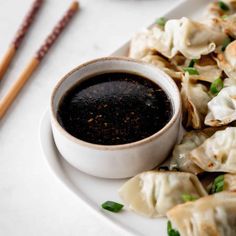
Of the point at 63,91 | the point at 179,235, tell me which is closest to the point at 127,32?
the point at 63,91

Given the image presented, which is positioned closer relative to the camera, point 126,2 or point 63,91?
point 63,91

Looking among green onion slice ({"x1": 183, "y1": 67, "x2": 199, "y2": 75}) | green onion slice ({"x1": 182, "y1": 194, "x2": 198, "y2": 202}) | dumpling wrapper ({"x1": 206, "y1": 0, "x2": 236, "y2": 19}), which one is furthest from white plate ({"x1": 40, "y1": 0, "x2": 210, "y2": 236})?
dumpling wrapper ({"x1": 206, "y1": 0, "x2": 236, "y2": 19})

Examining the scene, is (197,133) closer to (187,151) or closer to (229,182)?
(187,151)

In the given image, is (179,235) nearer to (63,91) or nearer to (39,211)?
(39,211)

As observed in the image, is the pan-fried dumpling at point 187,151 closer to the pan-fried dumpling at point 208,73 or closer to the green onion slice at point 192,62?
the pan-fried dumpling at point 208,73

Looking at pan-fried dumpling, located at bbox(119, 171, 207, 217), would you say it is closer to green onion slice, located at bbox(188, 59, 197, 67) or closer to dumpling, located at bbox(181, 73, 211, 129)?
dumpling, located at bbox(181, 73, 211, 129)

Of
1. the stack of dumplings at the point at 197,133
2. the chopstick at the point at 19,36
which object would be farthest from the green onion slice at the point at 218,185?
the chopstick at the point at 19,36
